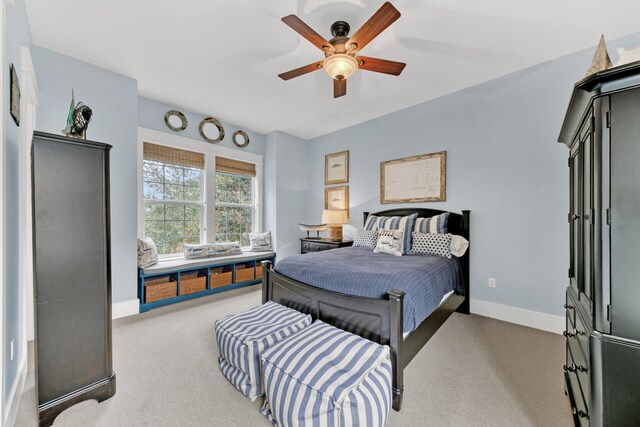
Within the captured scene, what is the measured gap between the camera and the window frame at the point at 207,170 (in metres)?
3.56

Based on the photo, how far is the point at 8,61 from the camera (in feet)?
5.11

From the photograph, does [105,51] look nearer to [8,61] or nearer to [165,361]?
[8,61]

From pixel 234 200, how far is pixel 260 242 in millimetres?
883

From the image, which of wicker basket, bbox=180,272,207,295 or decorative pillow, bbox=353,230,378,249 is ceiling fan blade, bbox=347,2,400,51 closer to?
decorative pillow, bbox=353,230,378,249

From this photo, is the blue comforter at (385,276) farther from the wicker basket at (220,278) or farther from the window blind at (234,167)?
the window blind at (234,167)

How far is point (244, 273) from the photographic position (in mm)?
4148

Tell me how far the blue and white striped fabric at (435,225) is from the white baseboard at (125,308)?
345 centimetres

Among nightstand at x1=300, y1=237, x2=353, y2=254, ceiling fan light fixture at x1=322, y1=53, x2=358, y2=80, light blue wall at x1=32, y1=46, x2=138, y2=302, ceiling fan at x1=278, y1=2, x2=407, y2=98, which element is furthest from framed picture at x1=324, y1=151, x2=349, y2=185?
light blue wall at x1=32, y1=46, x2=138, y2=302

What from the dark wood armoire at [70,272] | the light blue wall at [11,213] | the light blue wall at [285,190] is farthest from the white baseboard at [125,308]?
the light blue wall at [285,190]

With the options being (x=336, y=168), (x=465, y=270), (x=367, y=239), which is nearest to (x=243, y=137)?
(x=336, y=168)

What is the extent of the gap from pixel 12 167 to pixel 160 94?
88.8 inches

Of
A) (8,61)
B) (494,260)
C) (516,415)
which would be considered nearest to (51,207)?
(8,61)

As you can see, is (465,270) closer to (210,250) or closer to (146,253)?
(210,250)

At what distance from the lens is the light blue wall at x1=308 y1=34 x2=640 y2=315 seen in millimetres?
2619
